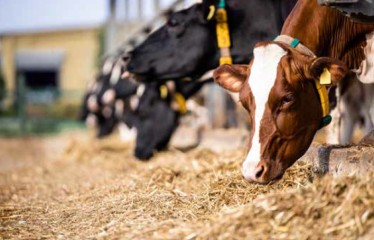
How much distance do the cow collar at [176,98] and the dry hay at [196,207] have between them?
2.78 m

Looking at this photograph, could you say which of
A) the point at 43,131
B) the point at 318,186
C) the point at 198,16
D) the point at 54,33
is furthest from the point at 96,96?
the point at 54,33

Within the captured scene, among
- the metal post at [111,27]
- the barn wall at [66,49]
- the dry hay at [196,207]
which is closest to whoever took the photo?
the dry hay at [196,207]

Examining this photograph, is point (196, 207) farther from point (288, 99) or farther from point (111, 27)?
point (111, 27)

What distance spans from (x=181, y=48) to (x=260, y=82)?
280cm

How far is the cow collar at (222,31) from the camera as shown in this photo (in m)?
6.76

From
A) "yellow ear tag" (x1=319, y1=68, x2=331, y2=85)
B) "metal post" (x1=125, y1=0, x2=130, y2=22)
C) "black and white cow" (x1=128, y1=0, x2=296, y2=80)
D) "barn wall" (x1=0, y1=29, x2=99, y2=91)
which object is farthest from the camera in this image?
"barn wall" (x1=0, y1=29, x2=99, y2=91)

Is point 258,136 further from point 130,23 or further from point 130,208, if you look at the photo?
point 130,23

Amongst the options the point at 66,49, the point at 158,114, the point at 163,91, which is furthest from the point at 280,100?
the point at 66,49

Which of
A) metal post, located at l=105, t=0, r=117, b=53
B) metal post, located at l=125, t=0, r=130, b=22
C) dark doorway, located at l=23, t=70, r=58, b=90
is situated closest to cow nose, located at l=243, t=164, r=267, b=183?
metal post, located at l=125, t=0, r=130, b=22

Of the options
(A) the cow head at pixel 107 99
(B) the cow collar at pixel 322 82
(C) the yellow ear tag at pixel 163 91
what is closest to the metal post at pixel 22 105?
(A) the cow head at pixel 107 99

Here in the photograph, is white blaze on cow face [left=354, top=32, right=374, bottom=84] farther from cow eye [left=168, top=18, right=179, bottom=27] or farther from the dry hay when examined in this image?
cow eye [left=168, top=18, right=179, bottom=27]

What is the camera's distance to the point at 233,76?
15.8 ft

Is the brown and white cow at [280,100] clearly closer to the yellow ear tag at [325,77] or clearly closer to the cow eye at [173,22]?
the yellow ear tag at [325,77]

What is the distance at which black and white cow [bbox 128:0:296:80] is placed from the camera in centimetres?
673
